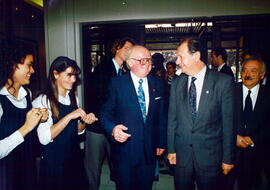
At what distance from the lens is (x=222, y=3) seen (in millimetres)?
3506

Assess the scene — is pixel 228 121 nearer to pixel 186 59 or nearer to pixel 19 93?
pixel 186 59

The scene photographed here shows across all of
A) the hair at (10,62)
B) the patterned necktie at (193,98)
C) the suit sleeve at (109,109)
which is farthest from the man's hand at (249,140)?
the hair at (10,62)

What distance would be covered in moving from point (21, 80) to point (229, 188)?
279 centimetres

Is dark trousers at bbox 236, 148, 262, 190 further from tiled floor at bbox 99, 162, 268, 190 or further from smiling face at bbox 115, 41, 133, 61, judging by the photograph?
smiling face at bbox 115, 41, 133, 61

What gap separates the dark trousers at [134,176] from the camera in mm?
2221

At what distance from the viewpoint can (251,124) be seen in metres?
2.42

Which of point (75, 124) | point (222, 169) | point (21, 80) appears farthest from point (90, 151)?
point (222, 169)

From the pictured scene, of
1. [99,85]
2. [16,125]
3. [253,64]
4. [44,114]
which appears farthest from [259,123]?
[16,125]

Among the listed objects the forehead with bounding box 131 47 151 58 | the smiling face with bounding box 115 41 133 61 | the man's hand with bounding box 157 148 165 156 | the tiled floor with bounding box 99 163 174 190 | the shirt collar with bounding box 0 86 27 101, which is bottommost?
the tiled floor with bounding box 99 163 174 190

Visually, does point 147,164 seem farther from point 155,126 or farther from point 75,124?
point 75,124

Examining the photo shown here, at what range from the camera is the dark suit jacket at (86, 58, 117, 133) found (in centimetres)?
270

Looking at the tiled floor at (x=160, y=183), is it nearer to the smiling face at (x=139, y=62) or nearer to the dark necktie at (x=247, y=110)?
the dark necktie at (x=247, y=110)

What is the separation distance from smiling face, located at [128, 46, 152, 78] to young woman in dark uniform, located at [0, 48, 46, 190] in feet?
3.48

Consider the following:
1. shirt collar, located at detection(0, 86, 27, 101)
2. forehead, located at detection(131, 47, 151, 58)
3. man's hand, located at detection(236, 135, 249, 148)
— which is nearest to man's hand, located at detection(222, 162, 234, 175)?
man's hand, located at detection(236, 135, 249, 148)
